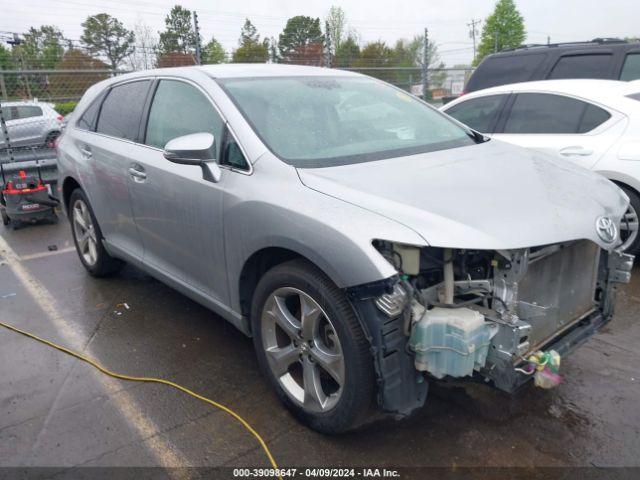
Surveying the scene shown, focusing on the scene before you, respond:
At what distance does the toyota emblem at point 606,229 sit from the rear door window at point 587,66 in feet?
16.2

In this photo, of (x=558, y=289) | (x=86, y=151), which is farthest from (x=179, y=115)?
(x=558, y=289)

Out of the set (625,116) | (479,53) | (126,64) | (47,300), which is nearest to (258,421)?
(47,300)

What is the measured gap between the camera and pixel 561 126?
16.8 ft

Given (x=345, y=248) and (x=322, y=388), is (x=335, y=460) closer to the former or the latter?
(x=322, y=388)

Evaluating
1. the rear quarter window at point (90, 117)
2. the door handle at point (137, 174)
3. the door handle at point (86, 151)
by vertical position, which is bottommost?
the door handle at point (137, 174)

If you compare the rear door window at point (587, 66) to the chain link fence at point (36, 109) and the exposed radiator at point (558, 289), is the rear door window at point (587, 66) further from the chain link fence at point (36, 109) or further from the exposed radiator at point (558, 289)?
the chain link fence at point (36, 109)

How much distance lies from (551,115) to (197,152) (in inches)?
149

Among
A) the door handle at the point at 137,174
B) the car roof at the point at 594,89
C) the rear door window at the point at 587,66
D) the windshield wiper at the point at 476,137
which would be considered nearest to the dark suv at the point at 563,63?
the rear door window at the point at 587,66

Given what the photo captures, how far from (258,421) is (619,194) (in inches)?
92.6

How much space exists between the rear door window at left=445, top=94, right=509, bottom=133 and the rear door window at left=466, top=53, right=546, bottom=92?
182 centimetres

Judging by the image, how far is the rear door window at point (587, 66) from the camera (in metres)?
6.77

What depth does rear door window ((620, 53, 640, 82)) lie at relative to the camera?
657cm

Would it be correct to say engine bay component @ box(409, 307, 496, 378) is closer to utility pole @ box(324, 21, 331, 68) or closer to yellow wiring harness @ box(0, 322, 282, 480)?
yellow wiring harness @ box(0, 322, 282, 480)

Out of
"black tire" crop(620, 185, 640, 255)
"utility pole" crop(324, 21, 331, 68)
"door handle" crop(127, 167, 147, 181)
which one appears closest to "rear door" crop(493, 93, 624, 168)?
"black tire" crop(620, 185, 640, 255)
